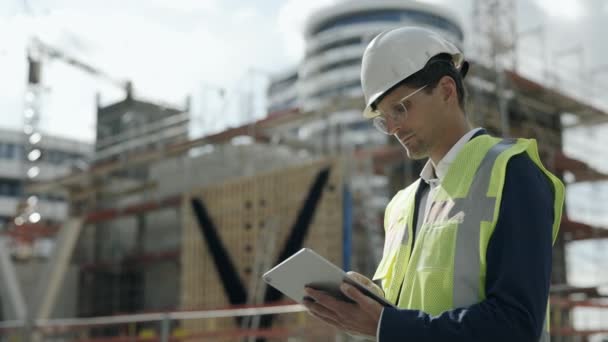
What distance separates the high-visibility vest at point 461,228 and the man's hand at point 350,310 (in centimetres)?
15

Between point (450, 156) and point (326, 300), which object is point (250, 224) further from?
point (326, 300)

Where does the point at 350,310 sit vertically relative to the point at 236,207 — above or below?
below

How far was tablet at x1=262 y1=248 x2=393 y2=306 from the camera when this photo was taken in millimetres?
1799

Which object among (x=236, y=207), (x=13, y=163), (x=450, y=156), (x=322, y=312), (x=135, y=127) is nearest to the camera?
(x=322, y=312)

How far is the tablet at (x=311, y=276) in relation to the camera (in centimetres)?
180

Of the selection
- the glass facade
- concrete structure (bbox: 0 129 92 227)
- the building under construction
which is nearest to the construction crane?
the building under construction

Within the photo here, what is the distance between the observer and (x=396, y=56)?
2012mm

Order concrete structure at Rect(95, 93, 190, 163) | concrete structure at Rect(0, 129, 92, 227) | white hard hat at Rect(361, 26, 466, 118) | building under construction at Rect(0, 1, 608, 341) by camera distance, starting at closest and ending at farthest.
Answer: white hard hat at Rect(361, 26, 466, 118) < building under construction at Rect(0, 1, 608, 341) < concrete structure at Rect(95, 93, 190, 163) < concrete structure at Rect(0, 129, 92, 227)

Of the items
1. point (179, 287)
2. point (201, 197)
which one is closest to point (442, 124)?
point (201, 197)

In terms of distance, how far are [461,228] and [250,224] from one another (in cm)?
1782

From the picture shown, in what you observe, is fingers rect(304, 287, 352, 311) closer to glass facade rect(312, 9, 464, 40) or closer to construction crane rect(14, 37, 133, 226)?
construction crane rect(14, 37, 133, 226)

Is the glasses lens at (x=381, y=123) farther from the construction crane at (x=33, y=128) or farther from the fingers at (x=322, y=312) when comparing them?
the construction crane at (x=33, y=128)

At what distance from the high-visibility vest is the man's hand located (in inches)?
5.7

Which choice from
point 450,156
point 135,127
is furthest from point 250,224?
point 450,156
